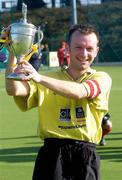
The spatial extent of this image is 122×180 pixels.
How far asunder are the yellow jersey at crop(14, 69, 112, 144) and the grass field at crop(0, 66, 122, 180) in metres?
3.99

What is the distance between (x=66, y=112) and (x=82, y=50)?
415mm

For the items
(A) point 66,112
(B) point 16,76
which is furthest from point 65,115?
(B) point 16,76

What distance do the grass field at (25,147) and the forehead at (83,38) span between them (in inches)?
166

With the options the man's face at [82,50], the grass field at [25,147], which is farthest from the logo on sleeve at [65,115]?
the grass field at [25,147]

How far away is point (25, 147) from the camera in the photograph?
35.4ft

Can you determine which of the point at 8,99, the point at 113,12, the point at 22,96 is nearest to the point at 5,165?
the point at 22,96

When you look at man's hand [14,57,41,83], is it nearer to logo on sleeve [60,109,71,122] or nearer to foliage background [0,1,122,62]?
logo on sleeve [60,109,71,122]

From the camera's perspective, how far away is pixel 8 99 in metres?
20.4

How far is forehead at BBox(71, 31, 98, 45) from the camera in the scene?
14.6 ft

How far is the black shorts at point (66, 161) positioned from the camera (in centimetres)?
448

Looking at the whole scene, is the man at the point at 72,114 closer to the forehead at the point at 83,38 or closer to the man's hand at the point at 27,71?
the forehead at the point at 83,38

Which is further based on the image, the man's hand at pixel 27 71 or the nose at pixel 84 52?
the nose at pixel 84 52

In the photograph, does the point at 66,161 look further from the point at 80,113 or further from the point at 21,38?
the point at 21,38

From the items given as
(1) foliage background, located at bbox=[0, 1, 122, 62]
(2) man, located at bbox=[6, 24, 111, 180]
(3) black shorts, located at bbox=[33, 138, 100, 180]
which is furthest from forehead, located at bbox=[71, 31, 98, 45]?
(1) foliage background, located at bbox=[0, 1, 122, 62]
